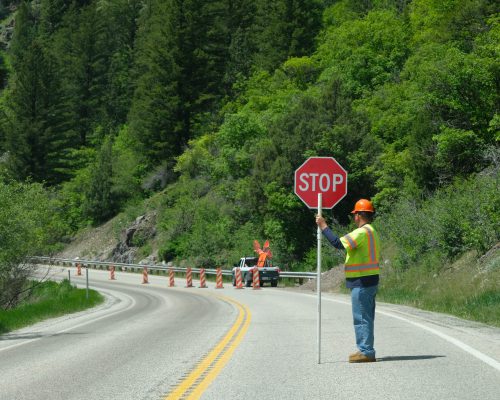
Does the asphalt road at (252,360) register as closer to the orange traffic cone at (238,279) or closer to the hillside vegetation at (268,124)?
the hillside vegetation at (268,124)

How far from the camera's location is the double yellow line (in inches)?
313

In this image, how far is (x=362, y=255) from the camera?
31.2 feet

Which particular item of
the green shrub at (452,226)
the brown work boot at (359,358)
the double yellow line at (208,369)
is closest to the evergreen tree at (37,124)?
the green shrub at (452,226)

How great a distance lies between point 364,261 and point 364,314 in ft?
2.11

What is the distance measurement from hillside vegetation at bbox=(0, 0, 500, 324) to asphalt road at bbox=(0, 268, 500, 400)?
19.6 ft

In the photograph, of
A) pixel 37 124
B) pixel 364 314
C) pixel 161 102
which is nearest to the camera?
pixel 364 314

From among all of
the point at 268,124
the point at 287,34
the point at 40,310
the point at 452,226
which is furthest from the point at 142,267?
the point at 452,226

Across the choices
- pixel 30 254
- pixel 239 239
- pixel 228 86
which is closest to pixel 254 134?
pixel 239 239

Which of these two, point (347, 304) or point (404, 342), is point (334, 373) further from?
point (347, 304)

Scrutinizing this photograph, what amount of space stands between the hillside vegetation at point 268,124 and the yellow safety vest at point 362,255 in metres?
9.94

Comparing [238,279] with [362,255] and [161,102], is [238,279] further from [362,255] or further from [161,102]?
[161,102]

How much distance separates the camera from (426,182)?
37.5m

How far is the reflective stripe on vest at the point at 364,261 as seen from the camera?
951 centimetres

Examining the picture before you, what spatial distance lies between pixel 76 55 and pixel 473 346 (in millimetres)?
95777
